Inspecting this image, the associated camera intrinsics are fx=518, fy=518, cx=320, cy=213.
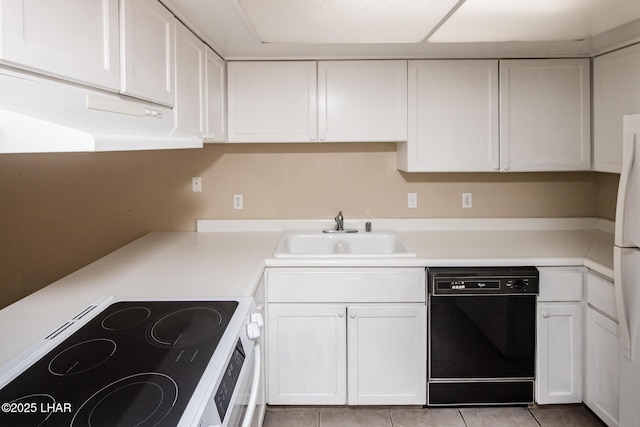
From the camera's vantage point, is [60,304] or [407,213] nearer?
[60,304]

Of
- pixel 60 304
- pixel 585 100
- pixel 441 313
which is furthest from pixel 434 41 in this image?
pixel 60 304

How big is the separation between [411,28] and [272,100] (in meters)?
0.97

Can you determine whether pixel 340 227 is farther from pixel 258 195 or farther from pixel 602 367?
pixel 602 367

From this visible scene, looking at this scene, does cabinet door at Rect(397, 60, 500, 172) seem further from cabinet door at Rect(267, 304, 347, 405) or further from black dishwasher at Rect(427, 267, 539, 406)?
cabinet door at Rect(267, 304, 347, 405)

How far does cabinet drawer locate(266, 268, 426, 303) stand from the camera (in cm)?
259

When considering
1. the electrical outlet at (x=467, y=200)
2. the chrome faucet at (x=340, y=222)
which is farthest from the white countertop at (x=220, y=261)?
the chrome faucet at (x=340, y=222)

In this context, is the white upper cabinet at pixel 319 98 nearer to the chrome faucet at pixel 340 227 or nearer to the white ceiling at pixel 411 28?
the white ceiling at pixel 411 28

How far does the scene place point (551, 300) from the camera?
8.50ft

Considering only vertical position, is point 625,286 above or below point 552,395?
above

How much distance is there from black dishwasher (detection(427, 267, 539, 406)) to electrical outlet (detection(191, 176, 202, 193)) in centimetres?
160

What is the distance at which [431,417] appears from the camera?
2666mm

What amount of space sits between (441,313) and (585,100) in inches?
59.8

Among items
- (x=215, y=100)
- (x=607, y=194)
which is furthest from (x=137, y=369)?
(x=607, y=194)

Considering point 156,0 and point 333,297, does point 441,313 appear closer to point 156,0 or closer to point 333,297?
point 333,297
